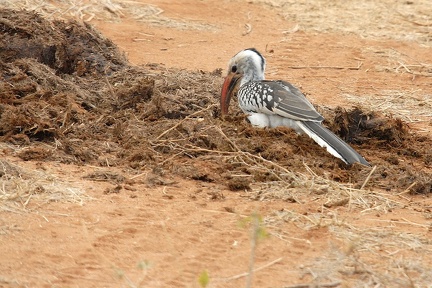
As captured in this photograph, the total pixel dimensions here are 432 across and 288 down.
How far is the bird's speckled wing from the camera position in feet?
25.5

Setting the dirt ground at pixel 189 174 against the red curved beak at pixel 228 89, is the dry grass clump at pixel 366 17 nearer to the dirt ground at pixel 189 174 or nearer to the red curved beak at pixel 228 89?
the dirt ground at pixel 189 174

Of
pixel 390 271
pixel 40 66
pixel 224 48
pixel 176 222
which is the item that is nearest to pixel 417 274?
pixel 390 271

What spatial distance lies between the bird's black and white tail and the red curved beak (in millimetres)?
995

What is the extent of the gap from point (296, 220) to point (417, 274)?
104 centimetres

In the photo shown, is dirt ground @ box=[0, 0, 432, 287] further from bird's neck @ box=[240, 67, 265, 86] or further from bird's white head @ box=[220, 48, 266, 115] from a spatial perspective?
bird's neck @ box=[240, 67, 265, 86]

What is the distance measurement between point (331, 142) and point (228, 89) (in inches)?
67.6

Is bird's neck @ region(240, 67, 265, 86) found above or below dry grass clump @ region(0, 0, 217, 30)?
above

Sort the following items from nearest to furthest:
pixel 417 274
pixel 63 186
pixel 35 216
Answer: pixel 417 274, pixel 35 216, pixel 63 186

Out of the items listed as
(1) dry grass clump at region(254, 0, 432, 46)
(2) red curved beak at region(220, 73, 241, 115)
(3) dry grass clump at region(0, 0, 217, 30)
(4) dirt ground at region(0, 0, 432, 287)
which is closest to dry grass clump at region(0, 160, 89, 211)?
(4) dirt ground at region(0, 0, 432, 287)

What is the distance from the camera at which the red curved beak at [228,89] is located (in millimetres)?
8523

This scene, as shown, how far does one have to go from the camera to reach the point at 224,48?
12672 millimetres

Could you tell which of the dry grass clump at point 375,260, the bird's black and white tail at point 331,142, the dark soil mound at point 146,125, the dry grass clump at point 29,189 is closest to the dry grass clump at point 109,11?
the dark soil mound at point 146,125

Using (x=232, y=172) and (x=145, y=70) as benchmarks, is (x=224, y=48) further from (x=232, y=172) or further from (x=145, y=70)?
(x=232, y=172)

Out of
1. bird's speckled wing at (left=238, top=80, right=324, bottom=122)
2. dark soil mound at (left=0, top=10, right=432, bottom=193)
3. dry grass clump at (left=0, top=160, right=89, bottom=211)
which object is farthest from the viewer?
bird's speckled wing at (left=238, top=80, right=324, bottom=122)
